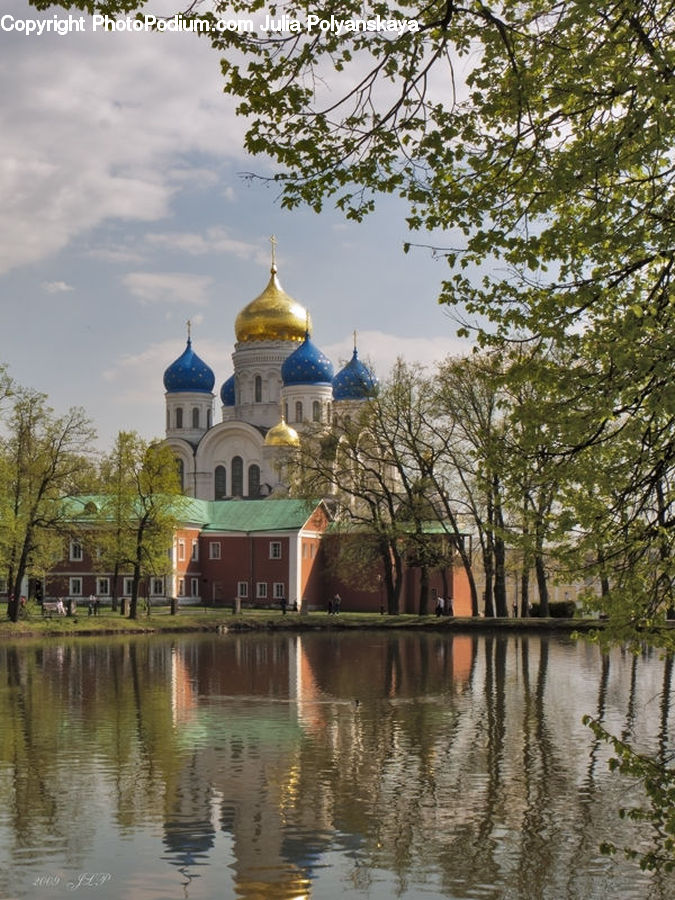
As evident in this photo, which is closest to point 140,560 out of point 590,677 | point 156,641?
point 156,641

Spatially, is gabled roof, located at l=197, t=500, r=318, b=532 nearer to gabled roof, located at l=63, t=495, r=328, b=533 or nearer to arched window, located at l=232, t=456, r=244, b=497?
gabled roof, located at l=63, t=495, r=328, b=533

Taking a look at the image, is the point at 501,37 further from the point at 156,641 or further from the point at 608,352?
the point at 156,641

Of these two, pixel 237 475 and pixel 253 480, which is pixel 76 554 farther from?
pixel 237 475

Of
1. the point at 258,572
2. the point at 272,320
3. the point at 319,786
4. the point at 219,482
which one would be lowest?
the point at 319,786

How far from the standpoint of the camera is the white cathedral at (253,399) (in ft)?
268

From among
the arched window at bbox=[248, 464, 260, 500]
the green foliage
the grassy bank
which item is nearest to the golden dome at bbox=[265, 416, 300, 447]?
the arched window at bbox=[248, 464, 260, 500]

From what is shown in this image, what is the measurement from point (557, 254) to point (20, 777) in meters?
9.94

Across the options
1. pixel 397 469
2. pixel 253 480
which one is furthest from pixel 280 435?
pixel 397 469

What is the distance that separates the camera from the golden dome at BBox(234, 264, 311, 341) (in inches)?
3396

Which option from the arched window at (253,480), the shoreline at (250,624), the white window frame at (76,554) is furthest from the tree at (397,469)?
the arched window at (253,480)

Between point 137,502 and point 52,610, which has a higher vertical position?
point 137,502

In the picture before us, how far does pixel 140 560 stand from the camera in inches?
1969

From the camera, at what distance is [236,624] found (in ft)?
165

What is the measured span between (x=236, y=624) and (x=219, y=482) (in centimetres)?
3445
